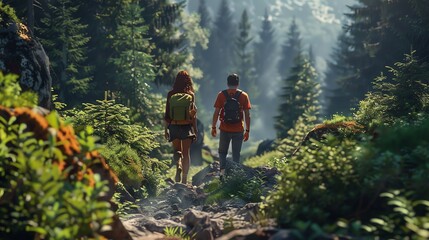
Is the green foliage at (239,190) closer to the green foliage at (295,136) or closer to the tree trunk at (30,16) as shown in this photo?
the tree trunk at (30,16)

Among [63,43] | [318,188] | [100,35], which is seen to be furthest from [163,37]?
[318,188]

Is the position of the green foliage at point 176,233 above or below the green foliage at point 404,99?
below

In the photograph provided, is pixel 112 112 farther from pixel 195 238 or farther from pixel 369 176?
pixel 369 176

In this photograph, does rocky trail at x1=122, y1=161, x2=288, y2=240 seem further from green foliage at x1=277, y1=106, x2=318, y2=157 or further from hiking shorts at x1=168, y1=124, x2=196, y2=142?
green foliage at x1=277, y1=106, x2=318, y2=157

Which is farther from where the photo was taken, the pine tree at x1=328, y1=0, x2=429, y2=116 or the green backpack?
the pine tree at x1=328, y1=0, x2=429, y2=116

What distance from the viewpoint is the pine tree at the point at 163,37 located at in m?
24.1

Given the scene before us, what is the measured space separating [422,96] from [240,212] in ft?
17.9

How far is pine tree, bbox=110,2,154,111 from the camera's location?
19391mm

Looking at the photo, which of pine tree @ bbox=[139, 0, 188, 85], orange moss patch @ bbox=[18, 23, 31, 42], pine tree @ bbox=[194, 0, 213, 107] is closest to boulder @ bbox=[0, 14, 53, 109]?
orange moss patch @ bbox=[18, 23, 31, 42]

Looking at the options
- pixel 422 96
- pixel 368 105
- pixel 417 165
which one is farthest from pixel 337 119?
pixel 417 165

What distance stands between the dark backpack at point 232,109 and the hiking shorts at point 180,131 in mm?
819

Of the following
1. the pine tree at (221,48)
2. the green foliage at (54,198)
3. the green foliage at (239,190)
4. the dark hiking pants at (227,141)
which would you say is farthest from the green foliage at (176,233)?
the pine tree at (221,48)

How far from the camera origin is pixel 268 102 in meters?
110

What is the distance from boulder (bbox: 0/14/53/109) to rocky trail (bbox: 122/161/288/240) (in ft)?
9.39
